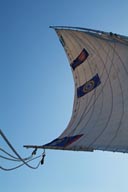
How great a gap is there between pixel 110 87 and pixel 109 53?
82.7 inches

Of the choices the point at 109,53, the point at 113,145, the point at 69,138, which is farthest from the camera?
the point at 109,53

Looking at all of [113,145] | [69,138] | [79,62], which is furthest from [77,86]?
[113,145]

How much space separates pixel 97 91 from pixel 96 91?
0.31 ft

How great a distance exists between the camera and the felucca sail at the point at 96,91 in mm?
17984

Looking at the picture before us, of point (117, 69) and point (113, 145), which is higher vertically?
point (117, 69)

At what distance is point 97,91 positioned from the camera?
21078mm

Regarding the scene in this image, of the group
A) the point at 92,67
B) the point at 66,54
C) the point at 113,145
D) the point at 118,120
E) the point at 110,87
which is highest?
the point at 66,54

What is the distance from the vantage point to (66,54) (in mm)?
24344

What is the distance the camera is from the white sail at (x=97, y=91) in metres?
18.0

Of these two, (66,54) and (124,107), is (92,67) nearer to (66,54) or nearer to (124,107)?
(66,54)

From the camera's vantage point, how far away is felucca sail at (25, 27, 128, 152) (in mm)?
17984

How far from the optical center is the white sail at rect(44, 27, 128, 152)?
18.0m

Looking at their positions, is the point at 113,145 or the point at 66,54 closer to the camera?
the point at 113,145

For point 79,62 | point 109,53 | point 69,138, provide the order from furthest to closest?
point 79,62
point 109,53
point 69,138
